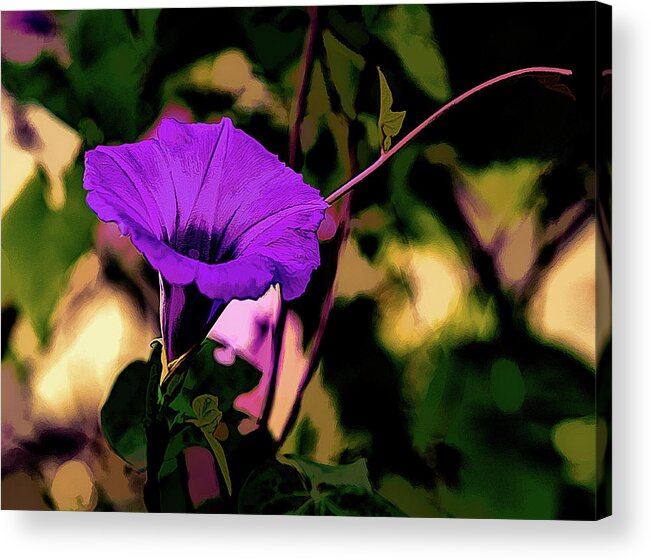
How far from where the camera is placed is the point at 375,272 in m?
2.60

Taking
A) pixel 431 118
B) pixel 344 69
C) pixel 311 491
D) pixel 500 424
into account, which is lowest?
pixel 311 491

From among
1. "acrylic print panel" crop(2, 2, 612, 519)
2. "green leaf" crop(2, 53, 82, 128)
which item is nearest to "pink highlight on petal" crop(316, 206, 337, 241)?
"acrylic print panel" crop(2, 2, 612, 519)

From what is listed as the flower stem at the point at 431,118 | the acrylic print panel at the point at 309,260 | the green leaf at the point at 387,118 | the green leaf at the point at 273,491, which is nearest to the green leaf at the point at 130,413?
the acrylic print panel at the point at 309,260

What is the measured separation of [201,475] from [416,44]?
0.99 metres

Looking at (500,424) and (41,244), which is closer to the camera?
(500,424)

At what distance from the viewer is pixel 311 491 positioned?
2611mm

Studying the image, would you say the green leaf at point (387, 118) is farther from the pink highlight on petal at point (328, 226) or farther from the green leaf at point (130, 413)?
the green leaf at point (130, 413)

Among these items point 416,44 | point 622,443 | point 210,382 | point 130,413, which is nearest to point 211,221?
point 210,382

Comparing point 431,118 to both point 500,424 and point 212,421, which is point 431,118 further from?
point 212,421

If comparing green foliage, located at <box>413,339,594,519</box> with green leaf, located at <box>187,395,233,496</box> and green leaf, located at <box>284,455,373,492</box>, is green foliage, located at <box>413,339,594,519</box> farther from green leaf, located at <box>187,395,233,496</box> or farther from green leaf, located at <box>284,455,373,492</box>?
green leaf, located at <box>187,395,233,496</box>

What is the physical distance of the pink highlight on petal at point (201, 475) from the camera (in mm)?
2637

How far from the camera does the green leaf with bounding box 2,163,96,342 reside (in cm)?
268

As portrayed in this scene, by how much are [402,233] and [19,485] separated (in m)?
0.97

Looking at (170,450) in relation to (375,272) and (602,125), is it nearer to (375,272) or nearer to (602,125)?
(375,272)
